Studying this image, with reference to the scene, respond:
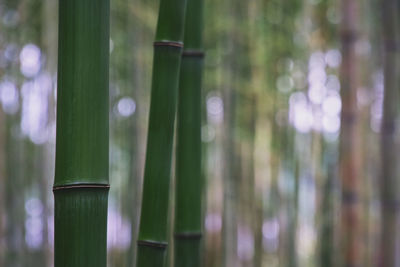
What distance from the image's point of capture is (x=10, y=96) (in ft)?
15.1

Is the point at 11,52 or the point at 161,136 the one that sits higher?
the point at 11,52

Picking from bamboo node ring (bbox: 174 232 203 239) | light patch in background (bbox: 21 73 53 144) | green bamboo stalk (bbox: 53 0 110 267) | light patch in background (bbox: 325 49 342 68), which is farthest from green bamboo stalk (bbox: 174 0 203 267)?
light patch in background (bbox: 21 73 53 144)

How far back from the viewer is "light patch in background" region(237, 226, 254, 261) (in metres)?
4.29

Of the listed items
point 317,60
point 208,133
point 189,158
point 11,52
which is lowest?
point 189,158

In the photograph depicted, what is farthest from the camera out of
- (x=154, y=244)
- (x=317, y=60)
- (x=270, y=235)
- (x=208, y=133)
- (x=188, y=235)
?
(x=208, y=133)

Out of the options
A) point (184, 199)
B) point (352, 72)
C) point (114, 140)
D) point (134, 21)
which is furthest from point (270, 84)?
point (184, 199)

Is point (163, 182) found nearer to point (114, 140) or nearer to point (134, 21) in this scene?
point (134, 21)

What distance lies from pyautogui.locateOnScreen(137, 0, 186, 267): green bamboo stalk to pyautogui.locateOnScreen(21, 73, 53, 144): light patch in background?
3.45m

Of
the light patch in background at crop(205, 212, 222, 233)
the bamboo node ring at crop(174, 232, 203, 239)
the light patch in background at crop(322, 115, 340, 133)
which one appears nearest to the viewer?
the bamboo node ring at crop(174, 232, 203, 239)

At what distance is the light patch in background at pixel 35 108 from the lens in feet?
13.9

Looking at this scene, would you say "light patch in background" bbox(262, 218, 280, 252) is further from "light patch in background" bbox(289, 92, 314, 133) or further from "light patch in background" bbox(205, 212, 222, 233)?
"light patch in background" bbox(289, 92, 314, 133)

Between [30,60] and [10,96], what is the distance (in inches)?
12.8

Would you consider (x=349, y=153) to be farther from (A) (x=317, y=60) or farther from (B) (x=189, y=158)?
(A) (x=317, y=60)

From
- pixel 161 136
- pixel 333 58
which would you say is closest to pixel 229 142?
pixel 333 58
